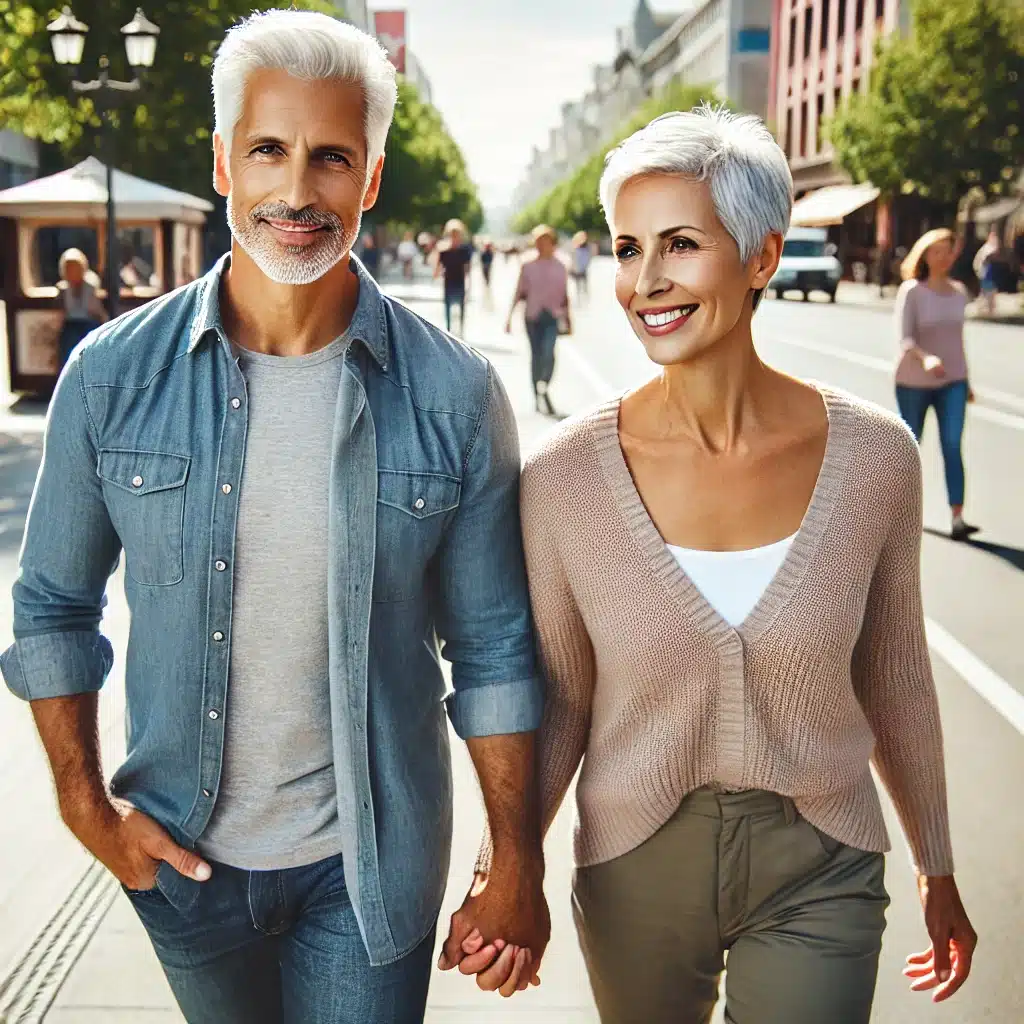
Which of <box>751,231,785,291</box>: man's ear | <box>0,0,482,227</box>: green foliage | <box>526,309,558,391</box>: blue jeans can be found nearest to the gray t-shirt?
<box>751,231,785,291</box>: man's ear

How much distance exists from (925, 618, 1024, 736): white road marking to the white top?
3.99 metres

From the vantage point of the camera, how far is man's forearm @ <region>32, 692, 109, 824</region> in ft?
7.91

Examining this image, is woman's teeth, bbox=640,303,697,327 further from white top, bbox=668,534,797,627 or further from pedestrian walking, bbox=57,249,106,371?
pedestrian walking, bbox=57,249,106,371

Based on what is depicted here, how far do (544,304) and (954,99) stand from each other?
26.0 m

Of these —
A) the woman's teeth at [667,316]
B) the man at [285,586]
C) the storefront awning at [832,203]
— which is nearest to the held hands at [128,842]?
the man at [285,586]

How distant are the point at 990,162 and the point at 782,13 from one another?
4338 cm

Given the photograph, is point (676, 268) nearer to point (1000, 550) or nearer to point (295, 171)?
point (295, 171)

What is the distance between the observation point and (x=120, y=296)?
2042 cm

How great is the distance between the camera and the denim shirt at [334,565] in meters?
2.33

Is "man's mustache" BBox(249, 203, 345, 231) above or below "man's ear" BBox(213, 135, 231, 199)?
below

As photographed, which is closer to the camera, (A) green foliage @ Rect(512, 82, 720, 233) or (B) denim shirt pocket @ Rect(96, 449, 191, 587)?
(B) denim shirt pocket @ Rect(96, 449, 191, 587)

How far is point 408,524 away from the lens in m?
2.39

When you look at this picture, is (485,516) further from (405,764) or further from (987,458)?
(987,458)

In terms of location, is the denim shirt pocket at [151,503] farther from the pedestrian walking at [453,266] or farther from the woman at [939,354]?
the pedestrian walking at [453,266]
